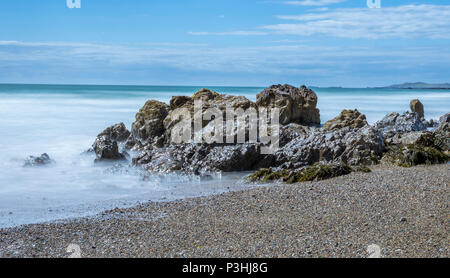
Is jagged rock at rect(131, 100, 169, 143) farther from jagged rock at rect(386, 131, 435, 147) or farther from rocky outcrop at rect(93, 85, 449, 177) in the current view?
jagged rock at rect(386, 131, 435, 147)

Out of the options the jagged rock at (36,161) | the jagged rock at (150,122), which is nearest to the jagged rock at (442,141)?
the jagged rock at (150,122)

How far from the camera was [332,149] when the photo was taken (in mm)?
9766

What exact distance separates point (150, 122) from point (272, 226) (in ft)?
27.9

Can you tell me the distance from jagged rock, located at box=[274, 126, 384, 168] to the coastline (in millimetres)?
2056

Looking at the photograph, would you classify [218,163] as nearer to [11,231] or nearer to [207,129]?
[207,129]

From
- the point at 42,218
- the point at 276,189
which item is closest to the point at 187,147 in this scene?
the point at 276,189

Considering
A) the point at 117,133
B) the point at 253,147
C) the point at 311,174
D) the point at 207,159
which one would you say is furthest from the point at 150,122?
the point at 311,174

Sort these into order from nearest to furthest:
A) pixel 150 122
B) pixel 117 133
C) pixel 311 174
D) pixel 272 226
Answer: pixel 272 226 < pixel 311 174 < pixel 150 122 < pixel 117 133

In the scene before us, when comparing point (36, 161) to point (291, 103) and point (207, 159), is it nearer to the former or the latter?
point (207, 159)

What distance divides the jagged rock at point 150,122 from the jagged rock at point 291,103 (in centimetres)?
357

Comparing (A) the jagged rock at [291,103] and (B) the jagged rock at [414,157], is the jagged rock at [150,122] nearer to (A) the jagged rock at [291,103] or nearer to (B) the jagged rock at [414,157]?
(A) the jagged rock at [291,103]

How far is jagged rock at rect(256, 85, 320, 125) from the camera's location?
15.4m

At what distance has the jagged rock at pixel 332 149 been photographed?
958 centimetres
